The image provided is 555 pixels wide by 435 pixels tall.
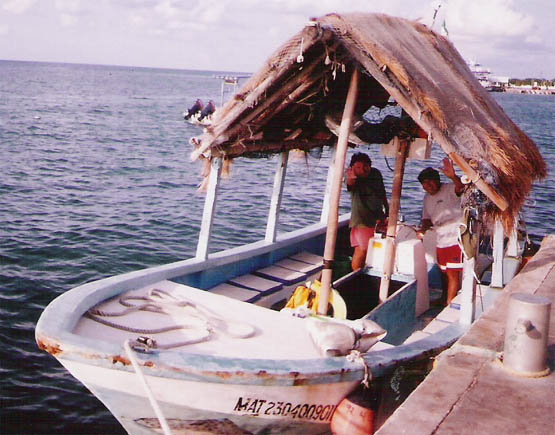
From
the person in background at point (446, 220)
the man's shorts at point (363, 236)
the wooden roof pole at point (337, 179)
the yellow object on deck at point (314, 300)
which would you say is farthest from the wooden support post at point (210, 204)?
the person in background at point (446, 220)

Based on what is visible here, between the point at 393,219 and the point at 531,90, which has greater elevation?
the point at 531,90

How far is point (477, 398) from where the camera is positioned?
15.2ft

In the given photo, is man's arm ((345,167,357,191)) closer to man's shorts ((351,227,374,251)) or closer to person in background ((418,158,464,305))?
man's shorts ((351,227,374,251))

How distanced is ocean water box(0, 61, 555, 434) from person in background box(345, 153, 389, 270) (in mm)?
696

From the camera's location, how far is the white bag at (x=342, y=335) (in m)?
5.13

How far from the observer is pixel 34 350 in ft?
31.8

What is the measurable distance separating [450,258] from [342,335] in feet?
11.0

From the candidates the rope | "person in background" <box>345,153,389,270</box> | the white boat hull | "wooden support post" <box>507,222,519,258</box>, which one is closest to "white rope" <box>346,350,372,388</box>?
the white boat hull

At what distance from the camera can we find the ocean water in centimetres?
860

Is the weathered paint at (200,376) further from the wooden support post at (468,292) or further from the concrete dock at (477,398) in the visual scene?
the wooden support post at (468,292)

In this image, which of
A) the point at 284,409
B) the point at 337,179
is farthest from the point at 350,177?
the point at 284,409

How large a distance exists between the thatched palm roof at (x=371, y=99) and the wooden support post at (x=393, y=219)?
0.71 metres

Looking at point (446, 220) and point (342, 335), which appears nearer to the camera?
point (342, 335)

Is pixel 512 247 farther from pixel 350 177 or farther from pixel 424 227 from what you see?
pixel 350 177
